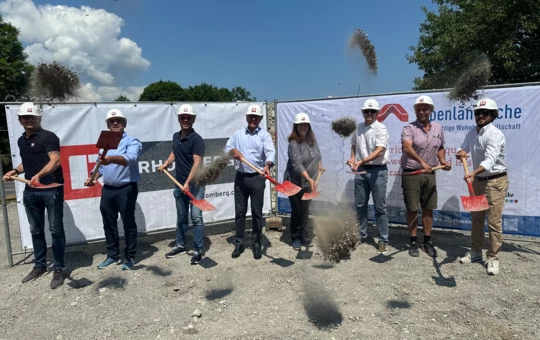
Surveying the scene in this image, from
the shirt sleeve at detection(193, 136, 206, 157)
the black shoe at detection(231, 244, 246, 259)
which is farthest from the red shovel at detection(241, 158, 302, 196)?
the black shoe at detection(231, 244, 246, 259)

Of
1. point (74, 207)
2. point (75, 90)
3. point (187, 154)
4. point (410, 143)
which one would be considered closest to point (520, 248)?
point (410, 143)

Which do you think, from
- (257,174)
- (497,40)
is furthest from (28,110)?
(497,40)

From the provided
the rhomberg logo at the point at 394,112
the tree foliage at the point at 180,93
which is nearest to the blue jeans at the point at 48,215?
the rhomberg logo at the point at 394,112

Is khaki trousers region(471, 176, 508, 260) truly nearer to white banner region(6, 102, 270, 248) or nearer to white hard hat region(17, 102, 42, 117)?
white banner region(6, 102, 270, 248)

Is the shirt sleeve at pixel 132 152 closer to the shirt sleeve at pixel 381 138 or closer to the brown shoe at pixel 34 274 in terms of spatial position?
the brown shoe at pixel 34 274

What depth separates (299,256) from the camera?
17.1 ft

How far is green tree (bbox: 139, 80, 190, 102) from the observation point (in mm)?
55625

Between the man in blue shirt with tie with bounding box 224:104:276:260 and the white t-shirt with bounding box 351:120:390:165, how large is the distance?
4.31 feet

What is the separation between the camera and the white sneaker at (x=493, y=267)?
172 inches

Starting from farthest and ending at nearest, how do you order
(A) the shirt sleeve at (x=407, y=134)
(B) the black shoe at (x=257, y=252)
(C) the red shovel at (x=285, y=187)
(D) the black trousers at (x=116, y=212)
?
(B) the black shoe at (x=257, y=252) → (A) the shirt sleeve at (x=407, y=134) → (C) the red shovel at (x=285, y=187) → (D) the black trousers at (x=116, y=212)

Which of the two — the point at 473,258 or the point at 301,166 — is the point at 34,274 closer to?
the point at 301,166

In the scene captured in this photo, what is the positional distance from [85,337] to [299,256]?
114 inches

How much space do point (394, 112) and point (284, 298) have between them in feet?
11.6

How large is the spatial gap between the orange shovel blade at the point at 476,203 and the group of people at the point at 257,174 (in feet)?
0.77
